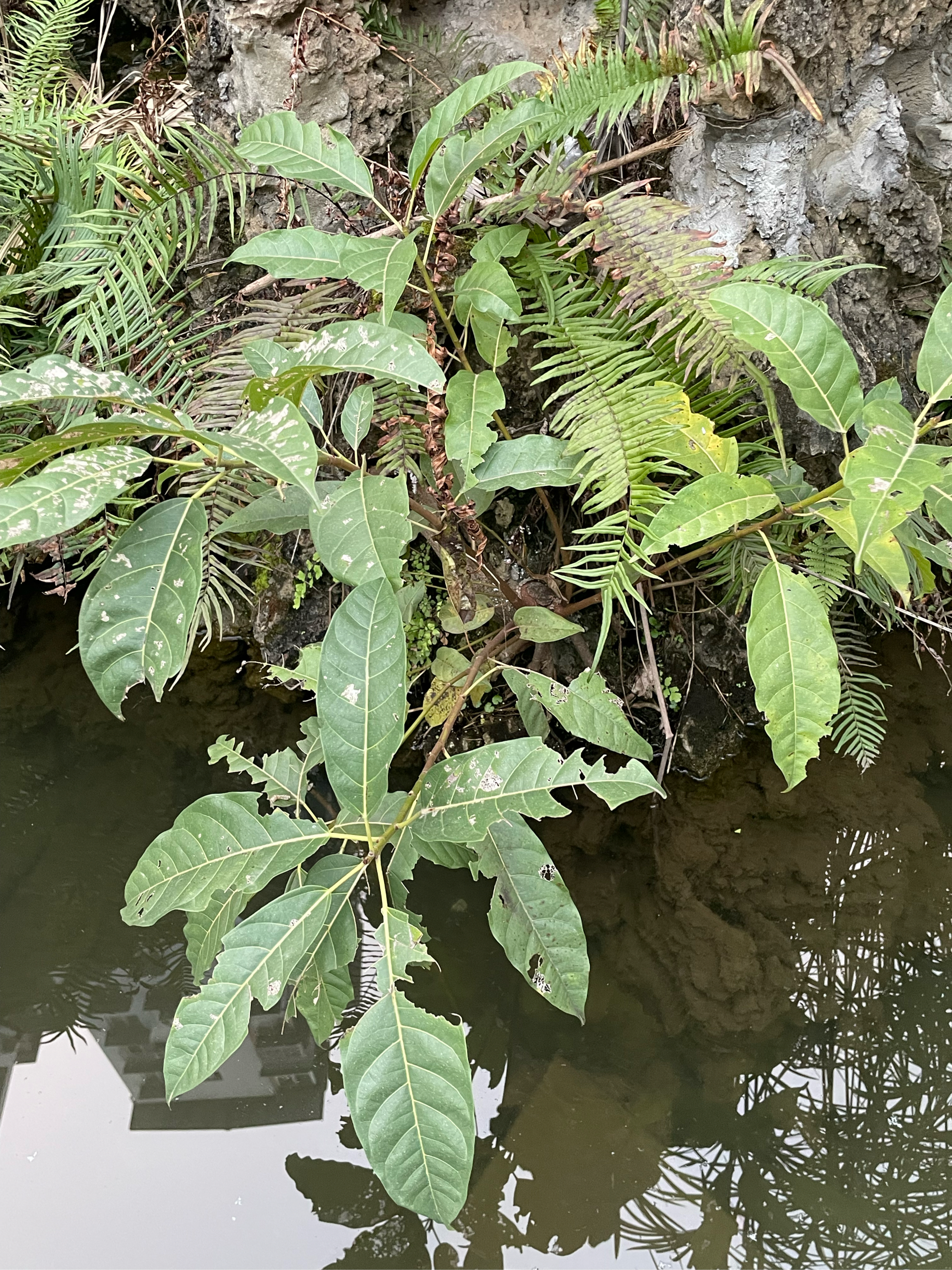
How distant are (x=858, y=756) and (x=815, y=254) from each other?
3.76 ft

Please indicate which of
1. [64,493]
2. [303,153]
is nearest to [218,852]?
[64,493]

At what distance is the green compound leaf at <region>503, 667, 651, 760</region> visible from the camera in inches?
58.4

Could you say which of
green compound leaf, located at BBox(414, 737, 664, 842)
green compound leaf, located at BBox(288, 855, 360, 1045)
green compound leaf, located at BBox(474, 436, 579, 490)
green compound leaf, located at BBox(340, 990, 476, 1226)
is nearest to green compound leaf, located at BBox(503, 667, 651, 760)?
green compound leaf, located at BBox(414, 737, 664, 842)

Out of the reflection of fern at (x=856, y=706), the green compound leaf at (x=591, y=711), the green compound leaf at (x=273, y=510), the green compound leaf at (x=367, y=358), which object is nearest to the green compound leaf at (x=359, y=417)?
the green compound leaf at (x=273, y=510)

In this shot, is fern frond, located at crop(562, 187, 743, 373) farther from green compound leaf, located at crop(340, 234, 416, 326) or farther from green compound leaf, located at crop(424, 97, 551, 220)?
green compound leaf, located at crop(340, 234, 416, 326)

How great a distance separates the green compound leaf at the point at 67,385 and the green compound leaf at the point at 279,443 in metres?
0.12

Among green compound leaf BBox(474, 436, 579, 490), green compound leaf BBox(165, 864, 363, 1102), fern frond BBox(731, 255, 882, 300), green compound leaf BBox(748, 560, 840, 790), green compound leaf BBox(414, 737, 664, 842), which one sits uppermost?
fern frond BBox(731, 255, 882, 300)

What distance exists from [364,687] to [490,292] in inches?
30.7

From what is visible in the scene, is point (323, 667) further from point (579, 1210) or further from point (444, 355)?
point (579, 1210)

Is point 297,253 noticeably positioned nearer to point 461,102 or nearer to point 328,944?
point 461,102

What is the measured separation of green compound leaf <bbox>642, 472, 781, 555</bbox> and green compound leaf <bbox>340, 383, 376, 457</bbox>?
0.53m

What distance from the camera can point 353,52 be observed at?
1981mm

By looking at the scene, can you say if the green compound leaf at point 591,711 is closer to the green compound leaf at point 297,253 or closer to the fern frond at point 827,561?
the fern frond at point 827,561

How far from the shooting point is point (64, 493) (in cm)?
107
